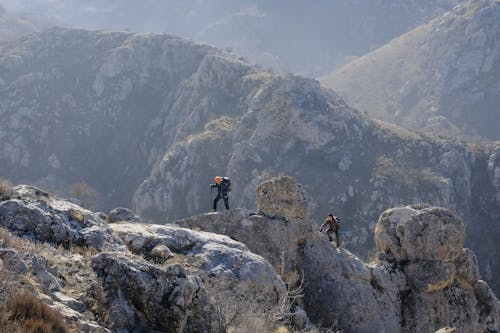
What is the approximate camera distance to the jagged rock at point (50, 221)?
48.1ft

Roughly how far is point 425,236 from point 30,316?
83.7ft

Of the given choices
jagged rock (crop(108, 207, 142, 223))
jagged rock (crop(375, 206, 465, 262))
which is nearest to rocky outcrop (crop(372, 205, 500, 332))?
jagged rock (crop(375, 206, 465, 262))

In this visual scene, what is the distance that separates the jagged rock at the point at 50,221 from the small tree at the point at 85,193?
86.7 meters

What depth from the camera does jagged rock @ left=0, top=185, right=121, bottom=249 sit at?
1466 centimetres

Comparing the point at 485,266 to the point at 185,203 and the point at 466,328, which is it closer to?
the point at 185,203

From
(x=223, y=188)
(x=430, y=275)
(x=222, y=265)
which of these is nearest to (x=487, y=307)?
(x=430, y=275)

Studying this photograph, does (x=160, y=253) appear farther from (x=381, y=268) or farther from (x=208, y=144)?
(x=208, y=144)

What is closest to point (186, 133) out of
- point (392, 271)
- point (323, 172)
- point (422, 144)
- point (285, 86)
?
point (285, 86)

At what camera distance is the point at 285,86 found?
114 m

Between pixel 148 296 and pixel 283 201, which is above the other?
pixel 283 201

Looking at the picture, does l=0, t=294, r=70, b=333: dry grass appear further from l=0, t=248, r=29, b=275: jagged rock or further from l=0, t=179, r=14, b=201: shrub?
l=0, t=179, r=14, b=201: shrub

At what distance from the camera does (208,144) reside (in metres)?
111

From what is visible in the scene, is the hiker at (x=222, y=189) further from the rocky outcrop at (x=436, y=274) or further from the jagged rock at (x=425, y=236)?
the jagged rock at (x=425, y=236)

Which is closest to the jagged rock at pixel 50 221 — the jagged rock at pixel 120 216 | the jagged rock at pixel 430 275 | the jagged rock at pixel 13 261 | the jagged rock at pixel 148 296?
the jagged rock at pixel 148 296
